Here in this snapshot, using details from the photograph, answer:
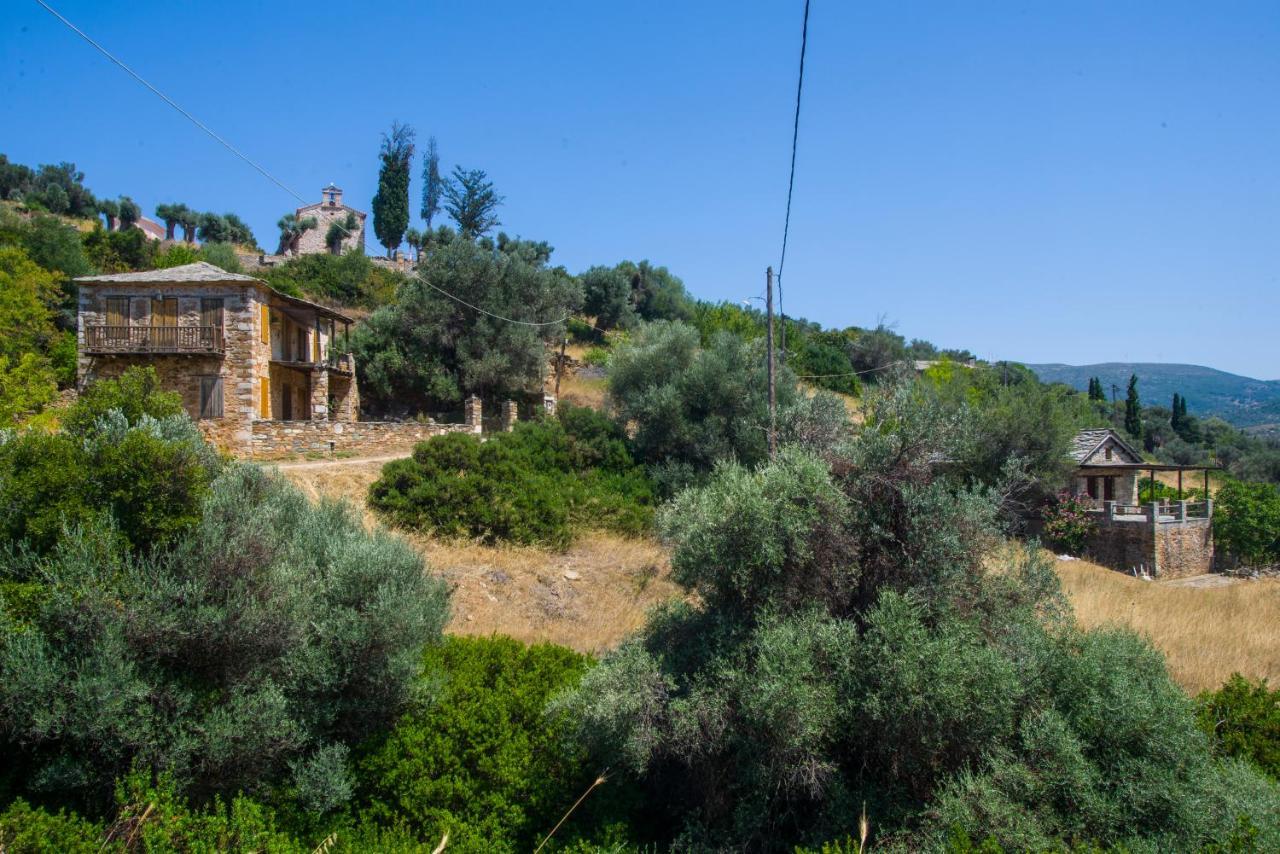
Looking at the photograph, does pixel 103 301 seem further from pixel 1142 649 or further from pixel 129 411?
pixel 1142 649

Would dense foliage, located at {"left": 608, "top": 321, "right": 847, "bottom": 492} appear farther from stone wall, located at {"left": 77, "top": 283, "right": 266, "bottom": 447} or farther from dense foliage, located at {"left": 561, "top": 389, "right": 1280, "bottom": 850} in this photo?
dense foliage, located at {"left": 561, "top": 389, "right": 1280, "bottom": 850}

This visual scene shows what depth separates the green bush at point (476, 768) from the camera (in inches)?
304

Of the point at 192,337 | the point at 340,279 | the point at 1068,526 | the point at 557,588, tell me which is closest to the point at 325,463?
the point at 557,588

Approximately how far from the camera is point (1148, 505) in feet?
79.2

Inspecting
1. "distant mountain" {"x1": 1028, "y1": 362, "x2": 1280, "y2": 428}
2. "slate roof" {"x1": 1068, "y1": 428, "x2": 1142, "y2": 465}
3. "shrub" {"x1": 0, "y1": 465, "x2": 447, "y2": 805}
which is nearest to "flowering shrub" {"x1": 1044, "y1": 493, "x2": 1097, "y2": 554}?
"slate roof" {"x1": 1068, "y1": 428, "x2": 1142, "y2": 465}

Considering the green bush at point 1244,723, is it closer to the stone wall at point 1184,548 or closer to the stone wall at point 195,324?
the stone wall at point 1184,548

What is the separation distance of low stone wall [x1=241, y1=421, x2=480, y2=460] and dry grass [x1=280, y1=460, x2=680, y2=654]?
6.57ft

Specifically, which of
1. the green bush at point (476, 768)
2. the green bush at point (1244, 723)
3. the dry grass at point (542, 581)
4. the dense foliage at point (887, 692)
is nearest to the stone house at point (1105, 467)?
the dry grass at point (542, 581)

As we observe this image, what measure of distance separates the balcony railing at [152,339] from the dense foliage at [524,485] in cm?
903

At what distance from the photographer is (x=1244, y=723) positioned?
25.9 ft

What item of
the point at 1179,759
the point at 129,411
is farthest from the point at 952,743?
the point at 129,411

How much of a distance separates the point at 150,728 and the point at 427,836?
2.66 metres

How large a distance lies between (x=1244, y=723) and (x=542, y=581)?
10915 millimetres

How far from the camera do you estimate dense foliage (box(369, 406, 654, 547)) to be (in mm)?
16984
